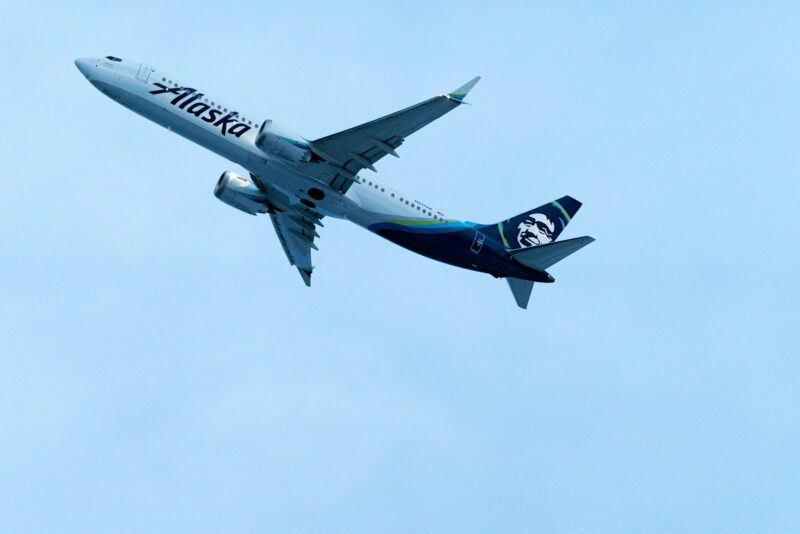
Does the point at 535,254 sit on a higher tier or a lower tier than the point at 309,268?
higher

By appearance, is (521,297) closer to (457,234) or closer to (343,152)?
(457,234)

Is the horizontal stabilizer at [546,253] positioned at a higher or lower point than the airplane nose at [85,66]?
lower

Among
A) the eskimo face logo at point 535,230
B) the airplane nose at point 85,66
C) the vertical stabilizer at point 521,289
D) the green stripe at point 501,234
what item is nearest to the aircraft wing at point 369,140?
the green stripe at point 501,234

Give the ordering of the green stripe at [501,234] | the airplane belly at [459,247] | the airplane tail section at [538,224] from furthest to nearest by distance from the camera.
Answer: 1. the airplane tail section at [538,224]
2. the green stripe at [501,234]
3. the airplane belly at [459,247]

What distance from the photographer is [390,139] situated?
50.4 metres

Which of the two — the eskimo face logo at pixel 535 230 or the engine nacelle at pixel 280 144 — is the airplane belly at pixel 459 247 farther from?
the engine nacelle at pixel 280 144

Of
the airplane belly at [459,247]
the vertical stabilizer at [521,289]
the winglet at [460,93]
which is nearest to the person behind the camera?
the winglet at [460,93]

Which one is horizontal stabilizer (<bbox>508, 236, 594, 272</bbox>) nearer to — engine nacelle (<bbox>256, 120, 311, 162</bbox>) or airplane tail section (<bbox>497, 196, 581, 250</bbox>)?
airplane tail section (<bbox>497, 196, 581, 250</bbox>)

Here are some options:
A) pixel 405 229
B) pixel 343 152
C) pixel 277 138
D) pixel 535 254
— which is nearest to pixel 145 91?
pixel 277 138

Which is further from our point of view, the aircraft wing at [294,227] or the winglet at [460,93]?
the aircraft wing at [294,227]

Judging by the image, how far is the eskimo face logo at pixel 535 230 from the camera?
187ft

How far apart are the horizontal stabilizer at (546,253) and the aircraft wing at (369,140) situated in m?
→ 9.16

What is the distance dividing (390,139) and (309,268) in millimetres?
16328

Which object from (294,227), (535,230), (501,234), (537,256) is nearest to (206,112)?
(294,227)
